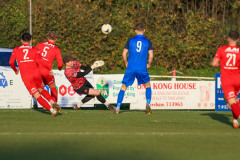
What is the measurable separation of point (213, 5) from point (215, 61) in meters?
20.5

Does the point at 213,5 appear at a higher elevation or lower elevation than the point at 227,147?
higher

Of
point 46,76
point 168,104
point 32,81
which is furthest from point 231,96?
point 168,104

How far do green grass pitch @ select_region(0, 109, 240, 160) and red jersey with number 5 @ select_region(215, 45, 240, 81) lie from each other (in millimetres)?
974

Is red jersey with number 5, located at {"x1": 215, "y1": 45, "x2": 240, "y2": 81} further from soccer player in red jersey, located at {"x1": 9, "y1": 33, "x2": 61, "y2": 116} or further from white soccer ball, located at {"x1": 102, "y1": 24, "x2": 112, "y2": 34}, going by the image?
white soccer ball, located at {"x1": 102, "y1": 24, "x2": 112, "y2": 34}

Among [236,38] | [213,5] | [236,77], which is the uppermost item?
[213,5]

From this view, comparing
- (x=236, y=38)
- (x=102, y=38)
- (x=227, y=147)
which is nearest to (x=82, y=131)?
(x=227, y=147)

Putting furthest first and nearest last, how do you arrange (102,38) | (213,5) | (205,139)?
(213,5) → (102,38) → (205,139)

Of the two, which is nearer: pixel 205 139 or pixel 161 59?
pixel 205 139

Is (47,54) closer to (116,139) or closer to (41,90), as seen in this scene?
(41,90)

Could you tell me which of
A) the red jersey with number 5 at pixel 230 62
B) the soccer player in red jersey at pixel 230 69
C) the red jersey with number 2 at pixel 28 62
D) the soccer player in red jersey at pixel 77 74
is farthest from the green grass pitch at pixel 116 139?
the soccer player in red jersey at pixel 77 74

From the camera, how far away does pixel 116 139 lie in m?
7.32

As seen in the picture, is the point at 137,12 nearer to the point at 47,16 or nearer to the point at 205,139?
the point at 47,16

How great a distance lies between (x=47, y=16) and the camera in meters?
26.9

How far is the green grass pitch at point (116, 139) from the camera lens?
6031 mm
